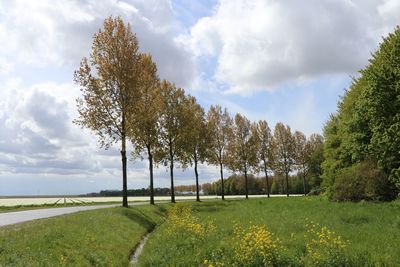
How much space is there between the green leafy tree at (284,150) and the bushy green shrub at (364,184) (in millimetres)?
45819

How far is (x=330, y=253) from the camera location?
12.0m

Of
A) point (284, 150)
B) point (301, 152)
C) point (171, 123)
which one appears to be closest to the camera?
point (171, 123)

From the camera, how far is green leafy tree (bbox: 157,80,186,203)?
51031mm

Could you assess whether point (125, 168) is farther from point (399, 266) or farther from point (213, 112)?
point (213, 112)

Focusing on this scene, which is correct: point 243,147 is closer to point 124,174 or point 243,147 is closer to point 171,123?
point 171,123

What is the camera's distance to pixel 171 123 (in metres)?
51.2

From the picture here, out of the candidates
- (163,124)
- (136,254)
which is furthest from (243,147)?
(136,254)

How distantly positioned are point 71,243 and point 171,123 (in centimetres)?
3453

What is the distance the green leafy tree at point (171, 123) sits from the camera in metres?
51.0

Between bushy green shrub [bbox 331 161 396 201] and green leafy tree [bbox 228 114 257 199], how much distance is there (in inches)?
1295

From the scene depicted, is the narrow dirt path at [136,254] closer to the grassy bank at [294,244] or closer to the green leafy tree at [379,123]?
the grassy bank at [294,244]

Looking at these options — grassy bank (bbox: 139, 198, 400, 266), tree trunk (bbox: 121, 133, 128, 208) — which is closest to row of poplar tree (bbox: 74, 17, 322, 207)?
tree trunk (bbox: 121, 133, 128, 208)

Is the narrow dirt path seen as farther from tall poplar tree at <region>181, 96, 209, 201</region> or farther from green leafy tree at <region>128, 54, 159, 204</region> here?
tall poplar tree at <region>181, 96, 209, 201</region>

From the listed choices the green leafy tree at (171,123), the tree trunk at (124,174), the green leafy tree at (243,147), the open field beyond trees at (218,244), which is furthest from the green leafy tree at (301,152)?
the open field beyond trees at (218,244)
